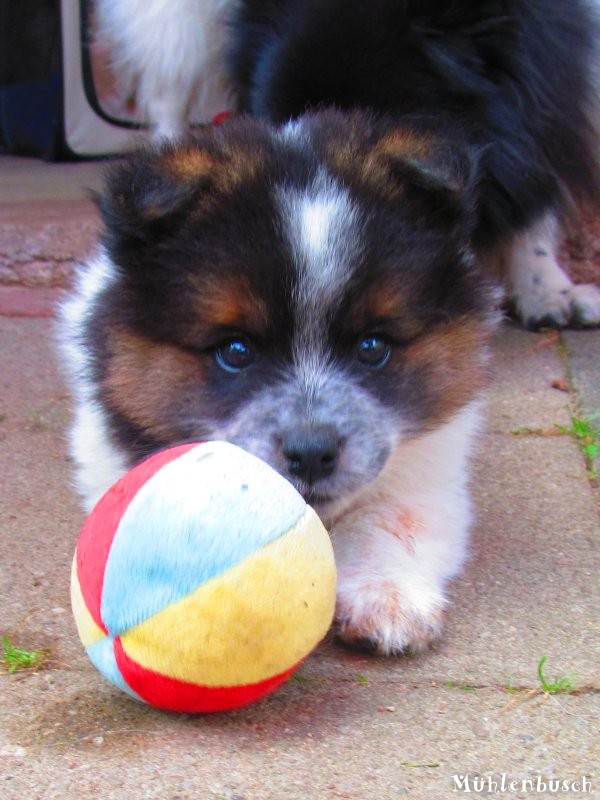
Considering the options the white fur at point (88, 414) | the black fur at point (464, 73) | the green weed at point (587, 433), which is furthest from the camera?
the black fur at point (464, 73)

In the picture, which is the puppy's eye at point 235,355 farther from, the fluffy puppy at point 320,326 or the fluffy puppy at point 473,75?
the fluffy puppy at point 473,75

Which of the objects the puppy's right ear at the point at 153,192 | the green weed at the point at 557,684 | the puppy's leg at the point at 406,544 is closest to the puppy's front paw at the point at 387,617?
the puppy's leg at the point at 406,544

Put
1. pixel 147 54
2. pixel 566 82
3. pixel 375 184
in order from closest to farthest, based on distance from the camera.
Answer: pixel 375 184, pixel 566 82, pixel 147 54

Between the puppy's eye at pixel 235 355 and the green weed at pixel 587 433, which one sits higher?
the puppy's eye at pixel 235 355

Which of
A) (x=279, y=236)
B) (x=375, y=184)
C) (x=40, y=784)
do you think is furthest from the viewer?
(x=375, y=184)

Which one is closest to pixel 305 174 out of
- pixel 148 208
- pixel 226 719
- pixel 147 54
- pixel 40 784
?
pixel 148 208

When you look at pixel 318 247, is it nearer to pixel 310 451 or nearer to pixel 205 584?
pixel 310 451

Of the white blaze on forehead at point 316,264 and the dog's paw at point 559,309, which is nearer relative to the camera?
the white blaze on forehead at point 316,264

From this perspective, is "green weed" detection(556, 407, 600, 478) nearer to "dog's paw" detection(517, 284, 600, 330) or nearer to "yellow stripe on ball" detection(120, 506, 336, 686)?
"dog's paw" detection(517, 284, 600, 330)

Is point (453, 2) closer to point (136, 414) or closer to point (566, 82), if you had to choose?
point (566, 82)
